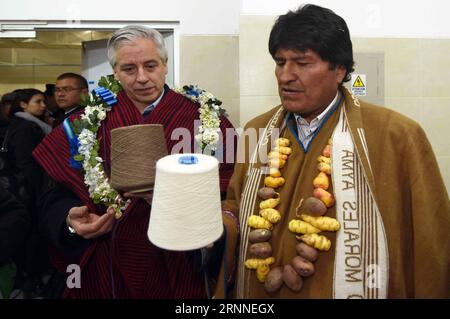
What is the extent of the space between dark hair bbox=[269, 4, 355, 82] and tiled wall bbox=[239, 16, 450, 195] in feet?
2.09

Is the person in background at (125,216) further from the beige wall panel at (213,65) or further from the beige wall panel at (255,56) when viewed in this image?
the beige wall panel at (213,65)

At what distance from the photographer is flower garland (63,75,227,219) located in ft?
3.83

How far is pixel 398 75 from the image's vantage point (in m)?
1.66

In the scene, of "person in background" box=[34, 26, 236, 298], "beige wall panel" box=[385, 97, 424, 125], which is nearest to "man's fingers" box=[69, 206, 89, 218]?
"person in background" box=[34, 26, 236, 298]

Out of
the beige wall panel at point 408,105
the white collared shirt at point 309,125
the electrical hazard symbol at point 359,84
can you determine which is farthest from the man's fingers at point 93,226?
the beige wall panel at point 408,105

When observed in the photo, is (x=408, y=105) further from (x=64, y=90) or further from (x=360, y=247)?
(x=64, y=90)

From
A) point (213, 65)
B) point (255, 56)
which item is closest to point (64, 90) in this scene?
point (213, 65)

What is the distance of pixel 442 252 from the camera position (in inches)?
37.8

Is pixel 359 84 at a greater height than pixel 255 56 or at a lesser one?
lesser

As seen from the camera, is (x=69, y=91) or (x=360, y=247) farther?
(x=69, y=91)

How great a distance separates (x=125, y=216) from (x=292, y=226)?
1.72ft

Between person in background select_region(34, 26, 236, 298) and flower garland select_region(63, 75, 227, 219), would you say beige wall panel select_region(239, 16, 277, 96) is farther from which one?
person in background select_region(34, 26, 236, 298)

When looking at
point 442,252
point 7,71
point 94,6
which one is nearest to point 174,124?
point 442,252

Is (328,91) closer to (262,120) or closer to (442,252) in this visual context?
(262,120)
